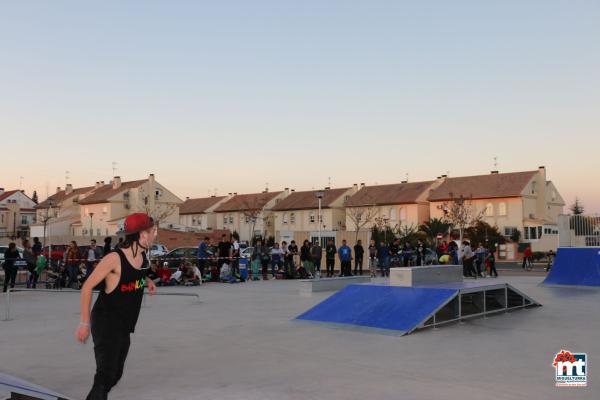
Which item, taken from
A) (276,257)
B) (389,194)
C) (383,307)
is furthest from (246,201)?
(383,307)

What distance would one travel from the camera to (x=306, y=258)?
2511 cm

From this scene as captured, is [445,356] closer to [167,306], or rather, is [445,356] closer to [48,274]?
[167,306]

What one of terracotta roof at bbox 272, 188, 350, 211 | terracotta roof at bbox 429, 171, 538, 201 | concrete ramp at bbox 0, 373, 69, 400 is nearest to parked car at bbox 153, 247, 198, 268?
concrete ramp at bbox 0, 373, 69, 400

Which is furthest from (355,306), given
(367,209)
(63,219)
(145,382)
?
(63,219)

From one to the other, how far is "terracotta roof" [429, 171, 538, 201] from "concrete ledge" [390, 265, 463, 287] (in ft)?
151

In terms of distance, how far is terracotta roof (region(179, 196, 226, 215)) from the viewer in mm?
89006

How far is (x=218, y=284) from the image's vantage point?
70.5 feet

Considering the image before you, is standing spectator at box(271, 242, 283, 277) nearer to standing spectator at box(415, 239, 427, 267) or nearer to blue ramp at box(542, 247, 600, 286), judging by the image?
standing spectator at box(415, 239, 427, 267)

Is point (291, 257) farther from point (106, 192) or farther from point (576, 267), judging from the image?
point (106, 192)

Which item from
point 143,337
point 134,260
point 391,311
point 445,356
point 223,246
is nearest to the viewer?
point 134,260

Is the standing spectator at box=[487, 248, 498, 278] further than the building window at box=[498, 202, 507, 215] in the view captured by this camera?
No

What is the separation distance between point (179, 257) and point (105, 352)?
23376 mm

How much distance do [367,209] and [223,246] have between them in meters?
47.0

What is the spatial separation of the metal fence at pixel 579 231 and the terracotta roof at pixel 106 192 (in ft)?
197
